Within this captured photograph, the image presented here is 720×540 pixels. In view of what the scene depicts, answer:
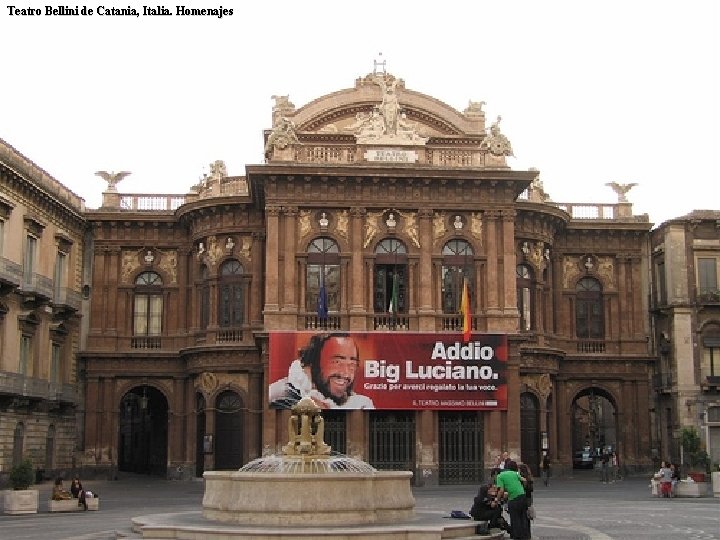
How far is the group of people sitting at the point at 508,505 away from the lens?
770 inches

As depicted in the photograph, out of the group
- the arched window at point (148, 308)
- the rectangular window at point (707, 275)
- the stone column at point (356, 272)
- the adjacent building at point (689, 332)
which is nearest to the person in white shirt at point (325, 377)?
the stone column at point (356, 272)

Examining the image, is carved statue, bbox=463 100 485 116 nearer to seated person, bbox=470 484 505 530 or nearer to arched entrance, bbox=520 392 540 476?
arched entrance, bbox=520 392 540 476

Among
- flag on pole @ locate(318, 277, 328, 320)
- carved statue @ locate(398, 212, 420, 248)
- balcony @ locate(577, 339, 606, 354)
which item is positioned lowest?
balcony @ locate(577, 339, 606, 354)

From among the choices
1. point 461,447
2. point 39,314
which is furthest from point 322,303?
point 39,314

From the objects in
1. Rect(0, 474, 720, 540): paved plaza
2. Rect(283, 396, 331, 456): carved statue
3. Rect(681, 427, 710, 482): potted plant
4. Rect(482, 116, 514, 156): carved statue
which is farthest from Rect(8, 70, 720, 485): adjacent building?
Rect(283, 396, 331, 456): carved statue

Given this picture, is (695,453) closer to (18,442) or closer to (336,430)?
(336,430)

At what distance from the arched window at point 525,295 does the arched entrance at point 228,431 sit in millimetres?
Answer: 12534

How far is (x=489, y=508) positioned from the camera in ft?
65.9

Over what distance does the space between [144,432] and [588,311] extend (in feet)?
78.7

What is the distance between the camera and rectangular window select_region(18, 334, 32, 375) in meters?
40.3

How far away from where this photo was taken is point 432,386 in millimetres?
38938

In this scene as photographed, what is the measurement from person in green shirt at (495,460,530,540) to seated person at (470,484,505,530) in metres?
0.37

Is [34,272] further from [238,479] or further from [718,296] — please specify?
[718,296]

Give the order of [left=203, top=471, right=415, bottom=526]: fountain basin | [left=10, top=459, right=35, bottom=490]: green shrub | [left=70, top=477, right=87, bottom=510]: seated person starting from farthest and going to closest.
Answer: [left=70, top=477, right=87, bottom=510]: seated person < [left=10, top=459, right=35, bottom=490]: green shrub < [left=203, top=471, right=415, bottom=526]: fountain basin
